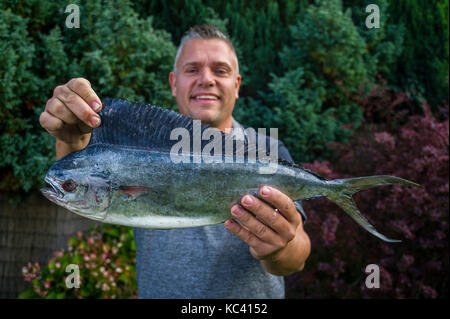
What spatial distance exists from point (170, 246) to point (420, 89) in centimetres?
567

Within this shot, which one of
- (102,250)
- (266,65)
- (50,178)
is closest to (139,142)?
(50,178)

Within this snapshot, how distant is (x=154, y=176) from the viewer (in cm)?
162

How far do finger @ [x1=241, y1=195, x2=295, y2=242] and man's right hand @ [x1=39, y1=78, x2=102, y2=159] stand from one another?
777 millimetres

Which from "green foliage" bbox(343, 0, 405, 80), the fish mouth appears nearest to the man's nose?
the fish mouth

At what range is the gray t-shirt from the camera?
2865 mm

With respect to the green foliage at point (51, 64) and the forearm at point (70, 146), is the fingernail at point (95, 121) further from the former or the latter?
the green foliage at point (51, 64)

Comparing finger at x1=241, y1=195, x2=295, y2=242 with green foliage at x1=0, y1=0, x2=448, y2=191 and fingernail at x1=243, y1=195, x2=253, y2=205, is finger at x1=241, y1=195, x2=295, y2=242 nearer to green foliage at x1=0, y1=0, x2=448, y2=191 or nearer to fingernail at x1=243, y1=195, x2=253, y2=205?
Answer: fingernail at x1=243, y1=195, x2=253, y2=205

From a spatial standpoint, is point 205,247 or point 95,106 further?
point 205,247

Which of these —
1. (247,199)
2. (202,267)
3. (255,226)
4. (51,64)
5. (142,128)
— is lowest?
(202,267)

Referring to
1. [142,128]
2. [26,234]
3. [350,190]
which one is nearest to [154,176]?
[142,128]

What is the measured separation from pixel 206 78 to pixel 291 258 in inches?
56.9

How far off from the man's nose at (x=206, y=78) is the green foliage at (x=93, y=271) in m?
2.78

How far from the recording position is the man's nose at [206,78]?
2.79 m

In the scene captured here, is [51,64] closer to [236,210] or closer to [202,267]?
[202,267]
